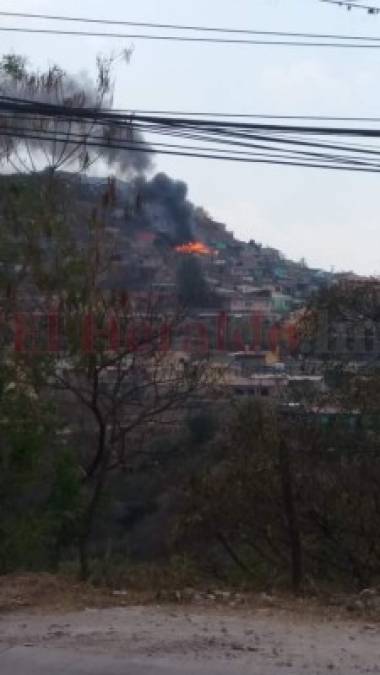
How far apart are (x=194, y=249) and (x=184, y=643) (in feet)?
51.7

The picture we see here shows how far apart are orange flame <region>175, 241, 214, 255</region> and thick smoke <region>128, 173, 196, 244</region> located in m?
0.31

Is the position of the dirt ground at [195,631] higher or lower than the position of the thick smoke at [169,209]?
lower

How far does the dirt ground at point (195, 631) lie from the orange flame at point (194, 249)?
45.9 ft

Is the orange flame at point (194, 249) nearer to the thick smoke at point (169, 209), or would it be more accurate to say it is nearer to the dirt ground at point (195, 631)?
the thick smoke at point (169, 209)

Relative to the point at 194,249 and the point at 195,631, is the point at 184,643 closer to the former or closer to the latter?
the point at 195,631

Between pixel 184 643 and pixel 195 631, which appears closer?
pixel 184 643

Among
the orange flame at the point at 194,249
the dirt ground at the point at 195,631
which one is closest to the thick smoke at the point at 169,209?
the orange flame at the point at 194,249

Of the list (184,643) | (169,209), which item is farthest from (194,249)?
(184,643)

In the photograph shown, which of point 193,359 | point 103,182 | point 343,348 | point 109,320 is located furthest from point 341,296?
point 103,182

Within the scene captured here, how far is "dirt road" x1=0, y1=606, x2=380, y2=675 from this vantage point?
7.21 meters

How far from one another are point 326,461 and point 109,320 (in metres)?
3.22

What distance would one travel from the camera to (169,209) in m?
24.5

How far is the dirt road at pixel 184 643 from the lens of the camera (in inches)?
284

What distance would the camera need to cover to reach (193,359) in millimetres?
16484
